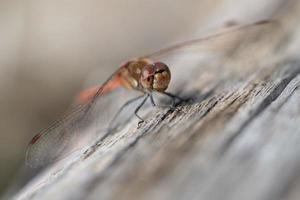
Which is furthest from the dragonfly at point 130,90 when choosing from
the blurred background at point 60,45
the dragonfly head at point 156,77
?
the blurred background at point 60,45

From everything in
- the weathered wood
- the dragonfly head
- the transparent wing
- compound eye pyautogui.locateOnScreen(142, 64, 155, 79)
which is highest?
compound eye pyautogui.locateOnScreen(142, 64, 155, 79)

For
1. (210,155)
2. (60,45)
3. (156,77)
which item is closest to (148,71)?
(156,77)

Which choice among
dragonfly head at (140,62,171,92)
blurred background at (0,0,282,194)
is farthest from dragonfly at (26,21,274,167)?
blurred background at (0,0,282,194)

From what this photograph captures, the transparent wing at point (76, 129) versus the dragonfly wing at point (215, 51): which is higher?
the dragonfly wing at point (215, 51)

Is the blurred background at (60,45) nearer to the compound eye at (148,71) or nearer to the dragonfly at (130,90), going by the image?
the dragonfly at (130,90)

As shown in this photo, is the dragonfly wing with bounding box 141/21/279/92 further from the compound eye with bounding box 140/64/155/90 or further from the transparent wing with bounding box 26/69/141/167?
the transparent wing with bounding box 26/69/141/167

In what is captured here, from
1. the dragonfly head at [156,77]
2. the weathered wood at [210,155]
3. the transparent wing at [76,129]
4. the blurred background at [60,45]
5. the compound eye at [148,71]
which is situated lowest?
the weathered wood at [210,155]

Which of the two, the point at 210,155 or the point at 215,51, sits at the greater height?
the point at 215,51

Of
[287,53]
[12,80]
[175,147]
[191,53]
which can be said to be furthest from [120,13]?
[175,147]

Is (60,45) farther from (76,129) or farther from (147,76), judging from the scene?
(76,129)
